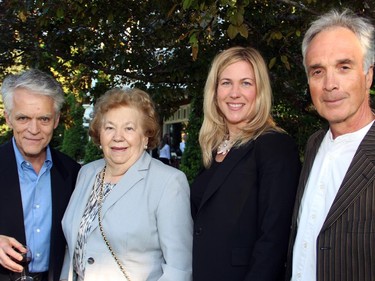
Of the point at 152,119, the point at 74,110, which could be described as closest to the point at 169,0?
the point at 152,119

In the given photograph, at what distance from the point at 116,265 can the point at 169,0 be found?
304cm

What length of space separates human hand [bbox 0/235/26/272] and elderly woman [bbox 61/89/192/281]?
0.36 meters

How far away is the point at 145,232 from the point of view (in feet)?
10.2

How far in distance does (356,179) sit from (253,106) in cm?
92

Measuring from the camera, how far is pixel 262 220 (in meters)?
2.84

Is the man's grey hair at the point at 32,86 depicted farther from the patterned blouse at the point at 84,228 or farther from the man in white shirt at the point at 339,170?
the man in white shirt at the point at 339,170

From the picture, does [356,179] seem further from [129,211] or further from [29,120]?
[29,120]

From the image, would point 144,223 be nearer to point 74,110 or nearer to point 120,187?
point 120,187

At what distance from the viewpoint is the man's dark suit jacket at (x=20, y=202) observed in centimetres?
332

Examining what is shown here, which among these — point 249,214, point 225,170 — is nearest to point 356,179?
point 249,214

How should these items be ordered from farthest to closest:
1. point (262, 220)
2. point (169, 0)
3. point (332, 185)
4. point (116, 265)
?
point (169, 0)
point (116, 265)
point (262, 220)
point (332, 185)

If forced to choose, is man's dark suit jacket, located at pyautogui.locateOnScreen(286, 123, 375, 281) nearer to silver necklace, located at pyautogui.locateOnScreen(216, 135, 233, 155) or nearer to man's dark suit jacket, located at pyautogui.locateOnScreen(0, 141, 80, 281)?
silver necklace, located at pyautogui.locateOnScreen(216, 135, 233, 155)

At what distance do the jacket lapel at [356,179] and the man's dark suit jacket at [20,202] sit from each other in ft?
6.19

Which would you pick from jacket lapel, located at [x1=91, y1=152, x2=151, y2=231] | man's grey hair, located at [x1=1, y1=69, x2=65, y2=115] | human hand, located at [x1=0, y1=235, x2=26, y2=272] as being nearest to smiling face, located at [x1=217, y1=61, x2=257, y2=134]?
jacket lapel, located at [x1=91, y1=152, x2=151, y2=231]
